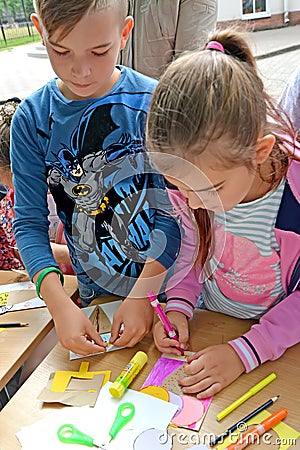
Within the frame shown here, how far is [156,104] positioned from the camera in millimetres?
750

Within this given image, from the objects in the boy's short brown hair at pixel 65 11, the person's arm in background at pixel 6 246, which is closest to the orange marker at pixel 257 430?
the boy's short brown hair at pixel 65 11

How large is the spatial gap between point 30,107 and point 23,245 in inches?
11.0

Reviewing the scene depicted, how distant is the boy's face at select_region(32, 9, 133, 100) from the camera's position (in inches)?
32.5

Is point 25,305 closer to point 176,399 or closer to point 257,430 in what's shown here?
point 176,399

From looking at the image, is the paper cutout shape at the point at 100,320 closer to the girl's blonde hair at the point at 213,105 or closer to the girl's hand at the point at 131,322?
the girl's hand at the point at 131,322

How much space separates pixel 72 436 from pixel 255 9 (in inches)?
53.9

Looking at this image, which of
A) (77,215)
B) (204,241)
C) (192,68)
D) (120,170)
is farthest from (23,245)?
(192,68)

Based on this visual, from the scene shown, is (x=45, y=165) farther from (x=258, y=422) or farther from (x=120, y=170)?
(x=258, y=422)

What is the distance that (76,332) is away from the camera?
93 centimetres

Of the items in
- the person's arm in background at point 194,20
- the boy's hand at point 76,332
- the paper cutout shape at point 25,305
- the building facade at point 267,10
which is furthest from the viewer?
the building facade at point 267,10

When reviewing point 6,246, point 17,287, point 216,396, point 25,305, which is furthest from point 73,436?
point 6,246

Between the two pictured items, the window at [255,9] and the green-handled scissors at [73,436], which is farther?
the window at [255,9]

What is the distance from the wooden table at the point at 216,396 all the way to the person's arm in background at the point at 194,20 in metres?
0.68

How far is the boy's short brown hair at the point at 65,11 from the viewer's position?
808 mm
